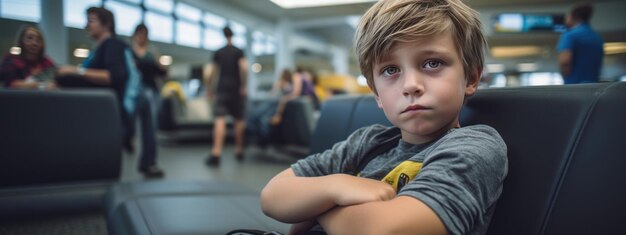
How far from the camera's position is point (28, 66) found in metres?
2.35

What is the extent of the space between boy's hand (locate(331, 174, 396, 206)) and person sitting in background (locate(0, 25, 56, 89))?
2.35 metres

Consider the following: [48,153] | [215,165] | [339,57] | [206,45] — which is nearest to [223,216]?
[48,153]

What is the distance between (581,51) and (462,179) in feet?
11.8

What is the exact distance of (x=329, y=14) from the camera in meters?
9.64

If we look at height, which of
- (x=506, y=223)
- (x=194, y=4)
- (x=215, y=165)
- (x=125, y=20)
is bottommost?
(x=215, y=165)

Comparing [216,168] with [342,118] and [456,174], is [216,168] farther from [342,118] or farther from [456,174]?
[456,174]

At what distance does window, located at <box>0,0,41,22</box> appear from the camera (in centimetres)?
407

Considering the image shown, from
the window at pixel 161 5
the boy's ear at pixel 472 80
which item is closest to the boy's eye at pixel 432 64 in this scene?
the boy's ear at pixel 472 80

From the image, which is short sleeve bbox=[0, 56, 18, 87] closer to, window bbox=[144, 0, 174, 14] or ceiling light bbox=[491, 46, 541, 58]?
window bbox=[144, 0, 174, 14]

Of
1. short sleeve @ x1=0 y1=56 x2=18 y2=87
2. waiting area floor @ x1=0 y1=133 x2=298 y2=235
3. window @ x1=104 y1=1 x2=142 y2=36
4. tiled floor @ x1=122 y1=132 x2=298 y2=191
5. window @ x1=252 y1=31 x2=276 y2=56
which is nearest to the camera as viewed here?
waiting area floor @ x1=0 y1=133 x2=298 y2=235

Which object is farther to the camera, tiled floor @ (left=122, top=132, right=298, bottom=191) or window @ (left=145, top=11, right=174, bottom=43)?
window @ (left=145, top=11, right=174, bottom=43)

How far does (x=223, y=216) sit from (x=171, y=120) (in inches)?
215

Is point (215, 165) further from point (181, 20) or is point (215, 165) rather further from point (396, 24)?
point (181, 20)

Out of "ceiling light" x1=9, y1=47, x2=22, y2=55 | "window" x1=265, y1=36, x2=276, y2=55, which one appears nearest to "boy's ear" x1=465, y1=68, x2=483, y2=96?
"ceiling light" x1=9, y1=47, x2=22, y2=55
